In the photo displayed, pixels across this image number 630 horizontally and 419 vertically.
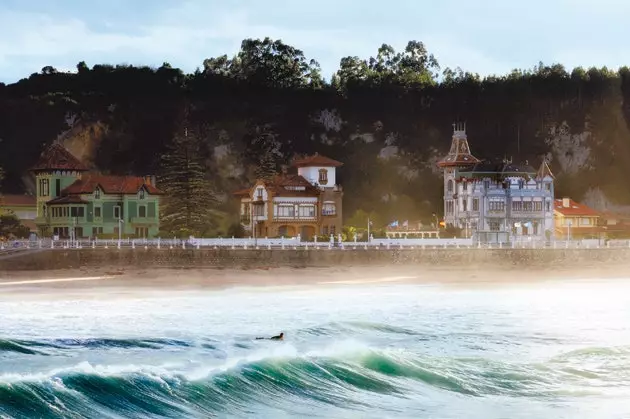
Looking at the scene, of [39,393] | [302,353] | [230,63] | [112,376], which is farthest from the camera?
[230,63]

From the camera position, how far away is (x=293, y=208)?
90688 mm

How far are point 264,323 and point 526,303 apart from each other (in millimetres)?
14823

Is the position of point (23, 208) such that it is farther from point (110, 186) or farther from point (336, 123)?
point (336, 123)

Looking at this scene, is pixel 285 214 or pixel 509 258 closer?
pixel 509 258

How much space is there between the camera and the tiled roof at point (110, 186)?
91.8m

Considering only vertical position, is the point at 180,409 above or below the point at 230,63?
below

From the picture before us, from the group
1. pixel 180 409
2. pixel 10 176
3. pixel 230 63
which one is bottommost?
pixel 180 409

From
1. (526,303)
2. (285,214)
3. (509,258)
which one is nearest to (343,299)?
(526,303)

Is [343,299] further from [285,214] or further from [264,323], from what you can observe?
[285,214]

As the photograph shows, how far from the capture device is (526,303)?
47.2 m

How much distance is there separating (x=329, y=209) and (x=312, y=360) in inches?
2533

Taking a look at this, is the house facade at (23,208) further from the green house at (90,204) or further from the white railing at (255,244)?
the white railing at (255,244)

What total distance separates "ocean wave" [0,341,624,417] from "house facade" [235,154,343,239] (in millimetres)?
60432

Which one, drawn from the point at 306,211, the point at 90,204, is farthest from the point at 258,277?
the point at 90,204
